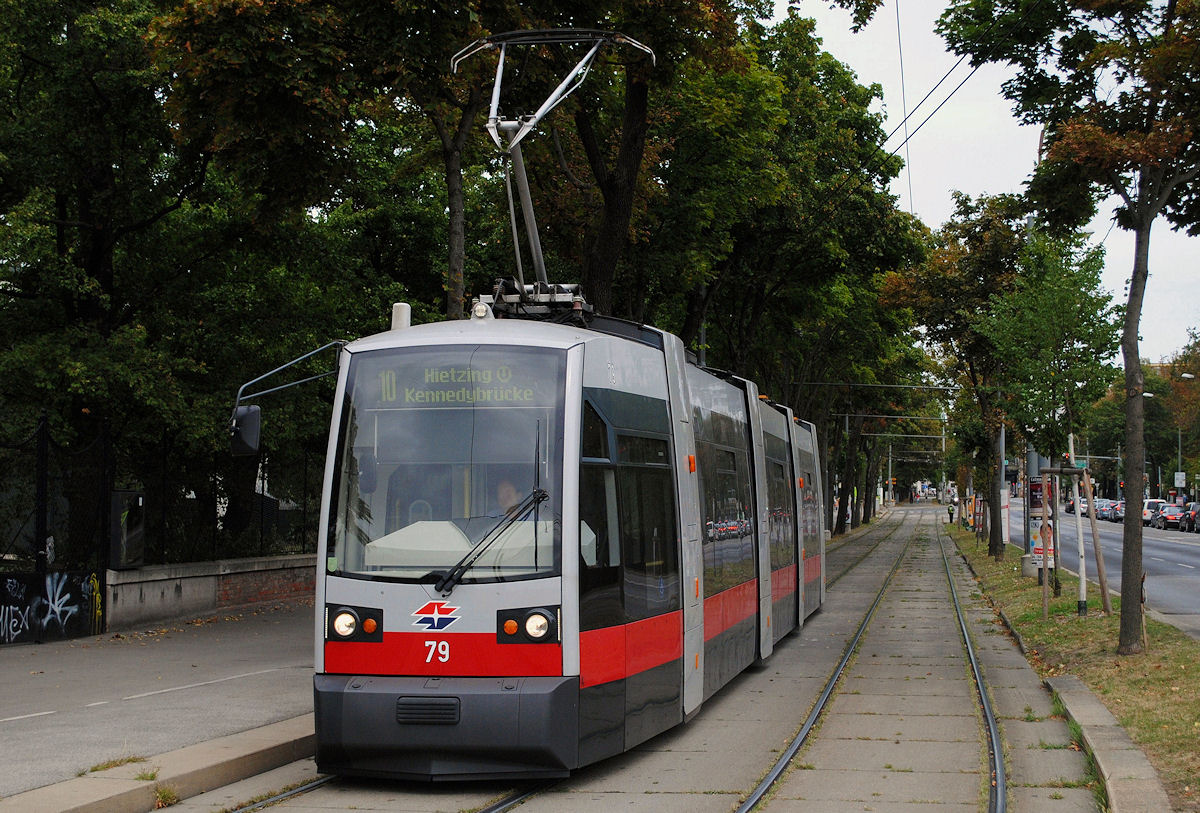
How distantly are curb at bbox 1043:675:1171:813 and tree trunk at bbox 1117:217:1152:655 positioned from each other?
2.12 metres

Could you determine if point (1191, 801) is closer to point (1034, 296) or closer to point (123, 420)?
point (1034, 296)

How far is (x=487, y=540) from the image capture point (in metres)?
8.27

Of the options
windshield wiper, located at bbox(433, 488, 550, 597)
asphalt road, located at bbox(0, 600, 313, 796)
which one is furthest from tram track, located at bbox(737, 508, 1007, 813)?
asphalt road, located at bbox(0, 600, 313, 796)

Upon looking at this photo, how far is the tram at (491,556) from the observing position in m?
8.04

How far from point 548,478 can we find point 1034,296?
1373 centimetres

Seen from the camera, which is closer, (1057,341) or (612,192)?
(612,192)

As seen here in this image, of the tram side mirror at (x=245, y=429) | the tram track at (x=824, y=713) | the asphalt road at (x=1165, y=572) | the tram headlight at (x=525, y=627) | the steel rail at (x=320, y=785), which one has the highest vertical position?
the tram side mirror at (x=245, y=429)

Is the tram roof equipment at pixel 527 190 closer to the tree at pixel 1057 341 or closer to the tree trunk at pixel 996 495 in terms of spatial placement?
the tree at pixel 1057 341

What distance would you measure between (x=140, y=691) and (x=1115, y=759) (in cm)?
946

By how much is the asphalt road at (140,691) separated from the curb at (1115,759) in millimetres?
6309

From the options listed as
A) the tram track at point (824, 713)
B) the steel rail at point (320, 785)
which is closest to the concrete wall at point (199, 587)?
the tram track at point (824, 713)

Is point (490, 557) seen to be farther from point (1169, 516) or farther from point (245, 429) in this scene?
point (1169, 516)

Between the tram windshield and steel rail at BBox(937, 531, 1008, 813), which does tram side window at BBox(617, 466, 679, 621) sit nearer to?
the tram windshield

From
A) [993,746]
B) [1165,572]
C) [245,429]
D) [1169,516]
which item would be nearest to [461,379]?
[245,429]
